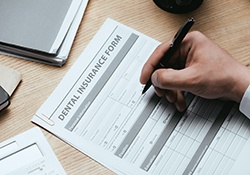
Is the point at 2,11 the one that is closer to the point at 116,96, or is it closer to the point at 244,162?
the point at 116,96

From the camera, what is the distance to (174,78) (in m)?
0.95

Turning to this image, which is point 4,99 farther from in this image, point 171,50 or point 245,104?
point 245,104

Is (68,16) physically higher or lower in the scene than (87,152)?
higher

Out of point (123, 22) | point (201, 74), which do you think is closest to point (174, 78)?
point (201, 74)

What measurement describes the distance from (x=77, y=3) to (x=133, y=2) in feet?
0.38

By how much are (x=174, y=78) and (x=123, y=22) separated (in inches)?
7.4

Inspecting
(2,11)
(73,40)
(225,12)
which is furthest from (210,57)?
(2,11)

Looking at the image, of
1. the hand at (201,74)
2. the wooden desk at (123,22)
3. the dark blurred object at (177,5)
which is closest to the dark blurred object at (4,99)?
the wooden desk at (123,22)

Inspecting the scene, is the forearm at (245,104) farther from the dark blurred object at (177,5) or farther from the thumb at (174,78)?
the dark blurred object at (177,5)

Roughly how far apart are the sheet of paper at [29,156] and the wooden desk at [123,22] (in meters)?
0.01

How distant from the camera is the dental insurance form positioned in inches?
36.8

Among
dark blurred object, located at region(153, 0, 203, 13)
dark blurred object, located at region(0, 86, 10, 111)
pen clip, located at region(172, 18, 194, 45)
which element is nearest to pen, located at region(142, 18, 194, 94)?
pen clip, located at region(172, 18, 194, 45)

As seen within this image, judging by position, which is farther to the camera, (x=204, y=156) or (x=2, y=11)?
A: (x=2, y=11)

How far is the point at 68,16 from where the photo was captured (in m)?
1.05
